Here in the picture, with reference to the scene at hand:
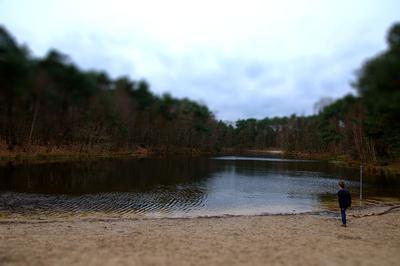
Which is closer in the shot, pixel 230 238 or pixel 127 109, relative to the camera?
pixel 127 109

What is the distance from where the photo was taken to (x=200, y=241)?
36.3 ft

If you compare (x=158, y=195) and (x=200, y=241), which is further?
(x=158, y=195)

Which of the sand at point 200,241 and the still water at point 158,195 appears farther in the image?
the still water at point 158,195

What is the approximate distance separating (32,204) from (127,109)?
15.8m

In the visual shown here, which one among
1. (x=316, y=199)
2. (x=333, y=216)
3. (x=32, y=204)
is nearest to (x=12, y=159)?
(x=32, y=204)

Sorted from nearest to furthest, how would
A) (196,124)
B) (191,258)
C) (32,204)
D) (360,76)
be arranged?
(360,76)
(191,258)
(32,204)
(196,124)

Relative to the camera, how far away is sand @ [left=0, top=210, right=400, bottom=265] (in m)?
8.54

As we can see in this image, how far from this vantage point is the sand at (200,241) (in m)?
8.54

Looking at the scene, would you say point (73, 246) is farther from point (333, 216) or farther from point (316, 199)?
point (316, 199)

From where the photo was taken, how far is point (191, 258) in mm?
8719

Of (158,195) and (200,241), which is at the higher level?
(200,241)

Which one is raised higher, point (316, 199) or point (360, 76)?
point (360, 76)

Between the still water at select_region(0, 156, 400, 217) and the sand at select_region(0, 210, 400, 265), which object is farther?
the still water at select_region(0, 156, 400, 217)

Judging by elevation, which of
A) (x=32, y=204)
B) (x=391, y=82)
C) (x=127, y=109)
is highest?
(x=391, y=82)
